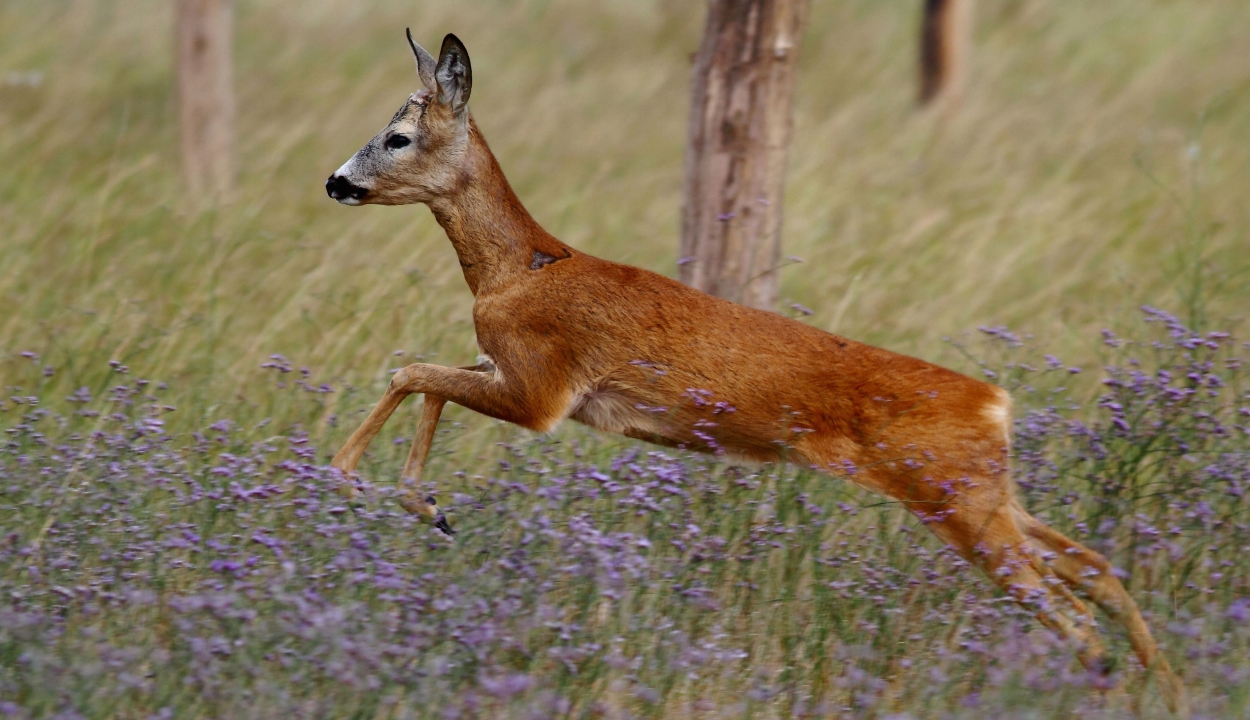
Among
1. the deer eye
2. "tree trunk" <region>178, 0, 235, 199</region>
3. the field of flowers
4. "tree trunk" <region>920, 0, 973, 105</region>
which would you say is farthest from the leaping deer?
"tree trunk" <region>920, 0, 973, 105</region>

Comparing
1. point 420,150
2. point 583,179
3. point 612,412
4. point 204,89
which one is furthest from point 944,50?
point 612,412

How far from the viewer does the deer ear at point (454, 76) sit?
4.57m

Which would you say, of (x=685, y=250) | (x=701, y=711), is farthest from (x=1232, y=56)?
(x=701, y=711)

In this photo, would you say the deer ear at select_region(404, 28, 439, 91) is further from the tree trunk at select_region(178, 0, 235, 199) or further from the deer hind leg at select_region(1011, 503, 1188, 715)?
the tree trunk at select_region(178, 0, 235, 199)

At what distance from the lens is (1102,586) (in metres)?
4.23

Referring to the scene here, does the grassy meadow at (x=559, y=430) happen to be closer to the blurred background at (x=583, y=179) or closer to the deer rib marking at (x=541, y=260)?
the blurred background at (x=583, y=179)

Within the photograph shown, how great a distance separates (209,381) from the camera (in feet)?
19.1

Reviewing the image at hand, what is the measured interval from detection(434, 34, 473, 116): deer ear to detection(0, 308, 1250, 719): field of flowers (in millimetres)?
1077

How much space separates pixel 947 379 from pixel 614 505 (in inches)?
42.2

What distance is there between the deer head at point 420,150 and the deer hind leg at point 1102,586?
6.79ft

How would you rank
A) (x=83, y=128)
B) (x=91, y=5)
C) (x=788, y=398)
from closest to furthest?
1. (x=788, y=398)
2. (x=83, y=128)
3. (x=91, y=5)

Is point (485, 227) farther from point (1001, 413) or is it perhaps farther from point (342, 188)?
point (1001, 413)

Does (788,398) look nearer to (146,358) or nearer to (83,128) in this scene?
(146,358)

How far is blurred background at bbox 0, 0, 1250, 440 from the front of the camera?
6.59m
